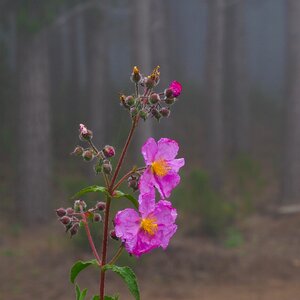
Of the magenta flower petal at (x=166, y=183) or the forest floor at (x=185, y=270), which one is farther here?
the forest floor at (x=185, y=270)

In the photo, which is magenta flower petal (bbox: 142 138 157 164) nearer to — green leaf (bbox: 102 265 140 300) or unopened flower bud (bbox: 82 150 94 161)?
unopened flower bud (bbox: 82 150 94 161)

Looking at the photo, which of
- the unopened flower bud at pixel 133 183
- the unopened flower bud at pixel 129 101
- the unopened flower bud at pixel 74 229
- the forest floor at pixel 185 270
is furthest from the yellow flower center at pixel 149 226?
the forest floor at pixel 185 270

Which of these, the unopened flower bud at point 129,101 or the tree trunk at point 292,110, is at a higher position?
the tree trunk at point 292,110

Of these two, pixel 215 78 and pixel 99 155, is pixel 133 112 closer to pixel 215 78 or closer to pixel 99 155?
pixel 99 155

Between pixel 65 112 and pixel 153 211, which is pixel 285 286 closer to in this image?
pixel 153 211

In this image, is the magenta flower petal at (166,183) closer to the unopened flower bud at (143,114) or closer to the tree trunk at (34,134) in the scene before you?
the unopened flower bud at (143,114)

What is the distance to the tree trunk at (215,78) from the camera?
46.1 feet

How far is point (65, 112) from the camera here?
1798 cm

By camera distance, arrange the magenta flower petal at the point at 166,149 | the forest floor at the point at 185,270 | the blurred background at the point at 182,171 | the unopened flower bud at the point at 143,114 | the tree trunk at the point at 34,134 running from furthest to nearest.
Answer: the tree trunk at the point at 34,134
the blurred background at the point at 182,171
the forest floor at the point at 185,270
the magenta flower petal at the point at 166,149
the unopened flower bud at the point at 143,114

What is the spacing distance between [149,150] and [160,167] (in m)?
0.06

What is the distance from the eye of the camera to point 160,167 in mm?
1864

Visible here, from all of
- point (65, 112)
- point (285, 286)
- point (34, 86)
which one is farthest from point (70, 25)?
point (285, 286)

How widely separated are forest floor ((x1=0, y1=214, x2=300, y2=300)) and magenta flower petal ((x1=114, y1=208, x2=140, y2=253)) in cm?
573

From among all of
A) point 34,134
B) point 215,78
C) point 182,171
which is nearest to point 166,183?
point 34,134
